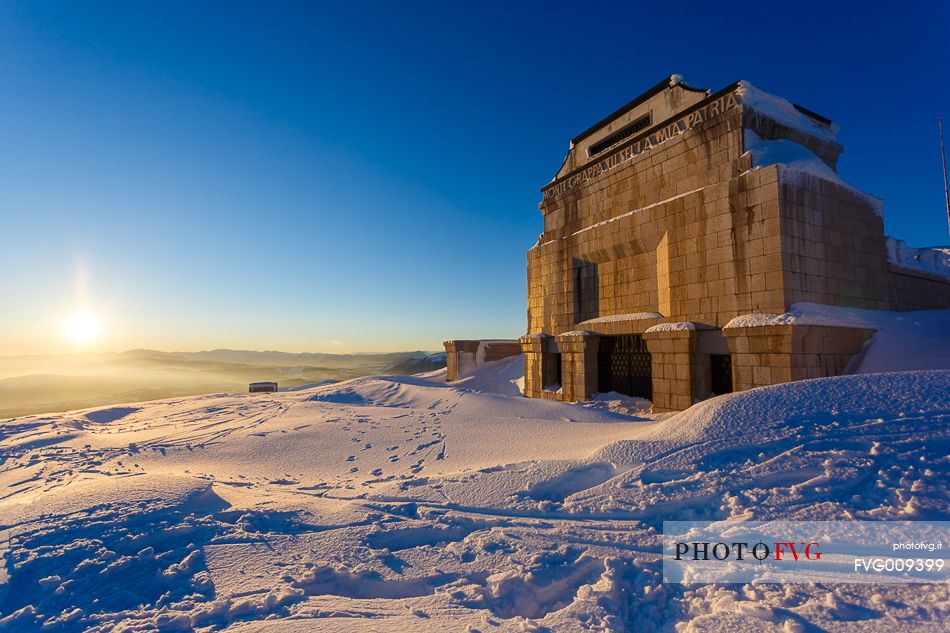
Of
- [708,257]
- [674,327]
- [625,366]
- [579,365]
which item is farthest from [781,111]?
[579,365]

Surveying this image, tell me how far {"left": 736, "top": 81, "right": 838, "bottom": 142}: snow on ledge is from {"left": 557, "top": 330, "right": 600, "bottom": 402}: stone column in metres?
8.09

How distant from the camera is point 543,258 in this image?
17828 mm

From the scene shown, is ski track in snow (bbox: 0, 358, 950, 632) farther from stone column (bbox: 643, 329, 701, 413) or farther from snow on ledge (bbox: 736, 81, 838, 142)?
snow on ledge (bbox: 736, 81, 838, 142)

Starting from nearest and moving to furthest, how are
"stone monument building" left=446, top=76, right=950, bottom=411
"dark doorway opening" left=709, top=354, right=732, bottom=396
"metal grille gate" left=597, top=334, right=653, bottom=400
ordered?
1. "stone monument building" left=446, top=76, right=950, bottom=411
2. "dark doorway opening" left=709, top=354, right=732, bottom=396
3. "metal grille gate" left=597, top=334, right=653, bottom=400

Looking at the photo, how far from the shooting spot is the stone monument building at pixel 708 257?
1007cm

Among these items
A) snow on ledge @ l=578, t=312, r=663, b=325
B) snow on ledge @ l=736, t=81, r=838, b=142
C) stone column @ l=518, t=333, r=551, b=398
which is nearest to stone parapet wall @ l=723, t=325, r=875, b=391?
snow on ledge @ l=578, t=312, r=663, b=325

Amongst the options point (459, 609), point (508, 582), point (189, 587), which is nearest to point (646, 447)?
point (508, 582)

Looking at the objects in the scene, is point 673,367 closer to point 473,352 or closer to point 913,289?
point 913,289

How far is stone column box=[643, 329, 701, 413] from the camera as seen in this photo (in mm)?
11344

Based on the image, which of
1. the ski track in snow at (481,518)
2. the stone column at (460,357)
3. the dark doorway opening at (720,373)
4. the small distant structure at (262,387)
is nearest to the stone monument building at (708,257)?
the dark doorway opening at (720,373)

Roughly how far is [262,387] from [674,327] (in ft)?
59.9

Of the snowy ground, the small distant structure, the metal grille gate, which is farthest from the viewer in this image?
the small distant structure

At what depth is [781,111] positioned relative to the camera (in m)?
12.3

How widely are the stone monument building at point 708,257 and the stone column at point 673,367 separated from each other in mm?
38
